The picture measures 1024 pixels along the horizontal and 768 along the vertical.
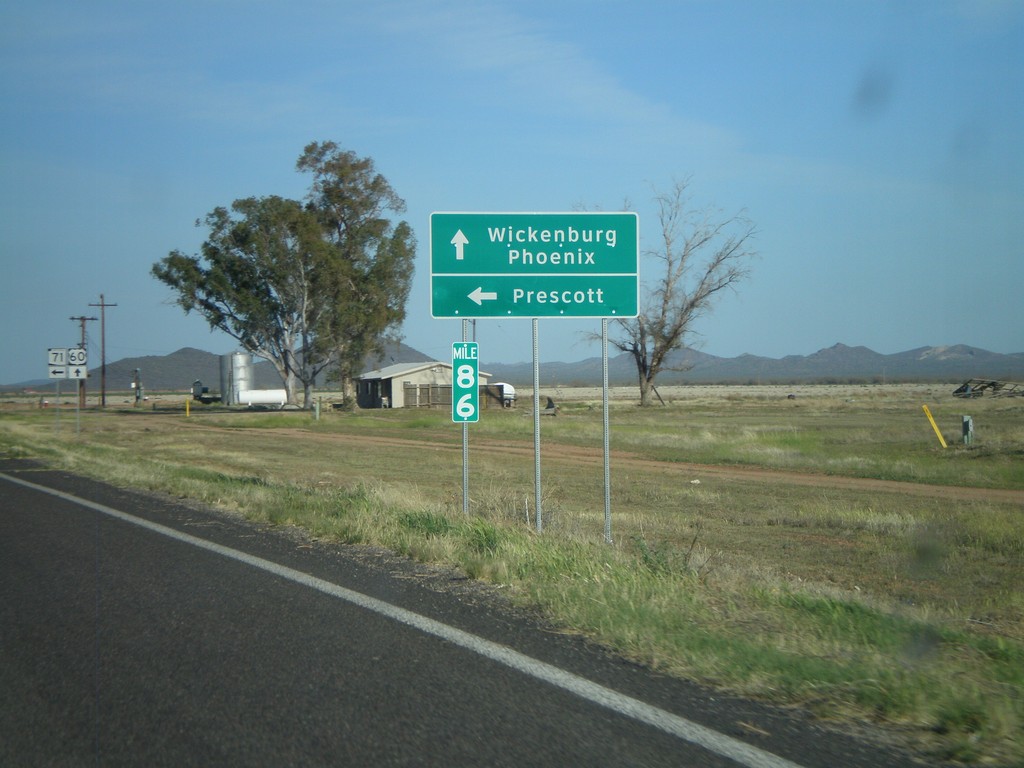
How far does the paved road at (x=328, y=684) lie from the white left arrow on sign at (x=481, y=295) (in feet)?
13.6

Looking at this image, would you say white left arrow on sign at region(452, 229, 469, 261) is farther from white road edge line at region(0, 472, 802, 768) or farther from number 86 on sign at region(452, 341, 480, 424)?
white road edge line at region(0, 472, 802, 768)

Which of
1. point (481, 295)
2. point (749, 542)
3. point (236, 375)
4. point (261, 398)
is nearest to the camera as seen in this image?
point (481, 295)

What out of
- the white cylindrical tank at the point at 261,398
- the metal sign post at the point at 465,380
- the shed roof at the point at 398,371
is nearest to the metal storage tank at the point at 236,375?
the white cylindrical tank at the point at 261,398

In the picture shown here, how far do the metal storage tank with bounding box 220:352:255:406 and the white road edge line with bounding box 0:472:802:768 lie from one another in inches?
3071

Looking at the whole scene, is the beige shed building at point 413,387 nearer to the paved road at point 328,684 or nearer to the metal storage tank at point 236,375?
the metal storage tank at point 236,375

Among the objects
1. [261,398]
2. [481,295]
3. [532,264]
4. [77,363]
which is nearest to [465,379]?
[481,295]

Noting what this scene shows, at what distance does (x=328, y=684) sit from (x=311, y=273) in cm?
6270

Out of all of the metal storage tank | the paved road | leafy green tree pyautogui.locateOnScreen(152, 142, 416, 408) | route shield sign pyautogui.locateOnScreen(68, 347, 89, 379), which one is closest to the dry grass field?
the paved road

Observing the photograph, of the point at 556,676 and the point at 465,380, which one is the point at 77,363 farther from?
the point at 556,676

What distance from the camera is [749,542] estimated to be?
15070mm

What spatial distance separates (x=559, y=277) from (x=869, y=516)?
799 cm

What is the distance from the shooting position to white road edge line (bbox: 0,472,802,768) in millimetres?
4887

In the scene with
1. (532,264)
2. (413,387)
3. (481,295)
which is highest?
(532,264)

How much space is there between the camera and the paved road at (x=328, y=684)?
493cm
